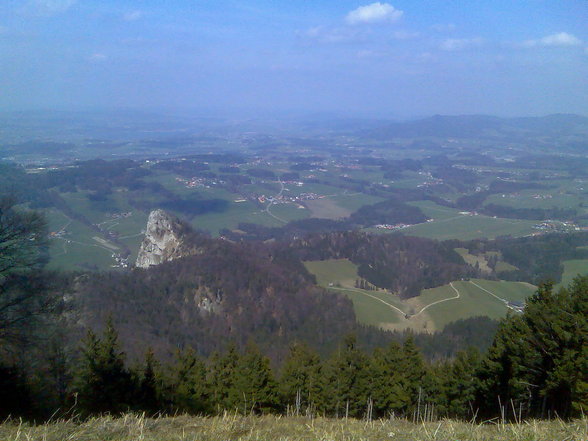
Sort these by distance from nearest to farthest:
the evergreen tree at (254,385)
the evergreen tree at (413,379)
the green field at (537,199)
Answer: the evergreen tree at (254,385) → the evergreen tree at (413,379) → the green field at (537,199)

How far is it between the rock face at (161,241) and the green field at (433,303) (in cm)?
1576

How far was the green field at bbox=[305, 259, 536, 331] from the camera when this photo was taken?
114ft

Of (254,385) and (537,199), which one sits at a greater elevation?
(254,385)

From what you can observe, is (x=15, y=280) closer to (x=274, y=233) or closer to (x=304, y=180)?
(x=274, y=233)

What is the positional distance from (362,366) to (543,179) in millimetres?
98162

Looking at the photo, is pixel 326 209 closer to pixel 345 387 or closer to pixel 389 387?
pixel 389 387

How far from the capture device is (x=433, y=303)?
38.4m

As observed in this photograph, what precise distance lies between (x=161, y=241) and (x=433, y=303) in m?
28.8

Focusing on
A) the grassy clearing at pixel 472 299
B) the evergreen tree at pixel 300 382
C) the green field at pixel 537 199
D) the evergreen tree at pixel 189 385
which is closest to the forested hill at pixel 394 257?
the grassy clearing at pixel 472 299

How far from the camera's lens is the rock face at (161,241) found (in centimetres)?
4456

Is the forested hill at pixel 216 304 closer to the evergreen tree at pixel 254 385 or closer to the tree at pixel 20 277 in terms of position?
the evergreen tree at pixel 254 385

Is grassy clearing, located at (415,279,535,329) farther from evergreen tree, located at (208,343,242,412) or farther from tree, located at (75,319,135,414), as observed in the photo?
tree, located at (75,319,135,414)

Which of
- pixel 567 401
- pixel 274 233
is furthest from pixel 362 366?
pixel 274 233

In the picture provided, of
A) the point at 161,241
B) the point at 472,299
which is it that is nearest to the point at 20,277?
the point at 161,241
